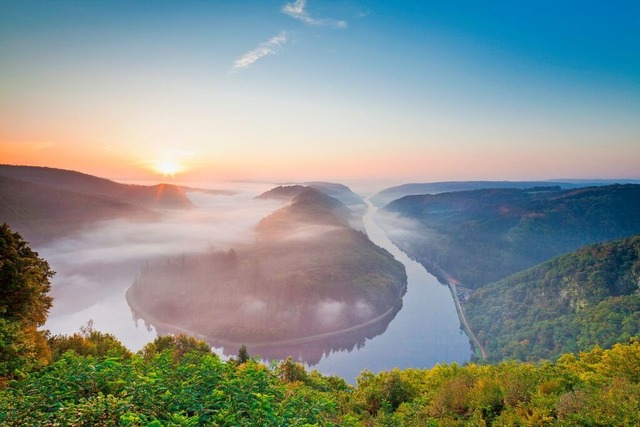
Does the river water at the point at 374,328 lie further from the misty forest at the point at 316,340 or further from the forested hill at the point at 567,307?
the forested hill at the point at 567,307

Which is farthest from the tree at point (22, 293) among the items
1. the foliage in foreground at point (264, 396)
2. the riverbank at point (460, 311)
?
the riverbank at point (460, 311)

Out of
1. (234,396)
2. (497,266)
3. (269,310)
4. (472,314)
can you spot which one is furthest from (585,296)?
(234,396)

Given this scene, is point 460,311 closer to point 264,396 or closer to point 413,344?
point 413,344

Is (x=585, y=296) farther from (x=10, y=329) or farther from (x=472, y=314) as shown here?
(x=10, y=329)

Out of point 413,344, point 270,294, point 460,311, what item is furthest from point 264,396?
point 460,311

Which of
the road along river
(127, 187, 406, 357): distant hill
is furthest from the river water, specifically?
(127, 187, 406, 357): distant hill

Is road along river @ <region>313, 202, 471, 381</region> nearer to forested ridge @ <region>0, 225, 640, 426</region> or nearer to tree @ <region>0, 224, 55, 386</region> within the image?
forested ridge @ <region>0, 225, 640, 426</region>
